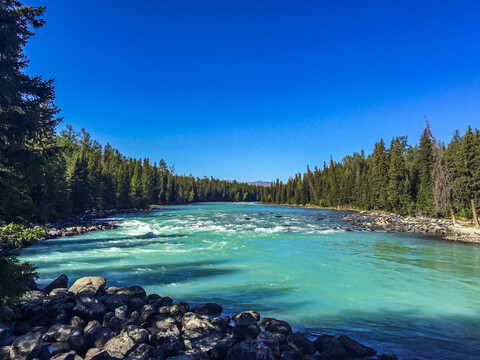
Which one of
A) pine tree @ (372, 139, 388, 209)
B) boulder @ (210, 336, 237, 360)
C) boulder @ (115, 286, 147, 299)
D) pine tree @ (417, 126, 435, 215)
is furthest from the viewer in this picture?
pine tree @ (372, 139, 388, 209)

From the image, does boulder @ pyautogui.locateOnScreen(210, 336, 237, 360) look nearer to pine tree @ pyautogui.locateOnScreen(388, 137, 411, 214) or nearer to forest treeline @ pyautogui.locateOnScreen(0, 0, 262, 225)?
forest treeline @ pyautogui.locateOnScreen(0, 0, 262, 225)

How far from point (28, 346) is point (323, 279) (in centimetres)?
1070

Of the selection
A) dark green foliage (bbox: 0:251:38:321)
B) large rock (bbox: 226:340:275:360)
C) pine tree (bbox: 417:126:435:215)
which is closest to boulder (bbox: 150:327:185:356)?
large rock (bbox: 226:340:275:360)

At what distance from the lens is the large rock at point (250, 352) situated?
208 inches

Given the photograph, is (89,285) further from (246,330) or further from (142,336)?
(246,330)

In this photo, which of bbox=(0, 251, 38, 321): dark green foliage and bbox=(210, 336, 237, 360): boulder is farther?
bbox=(210, 336, 237, 360): boulder

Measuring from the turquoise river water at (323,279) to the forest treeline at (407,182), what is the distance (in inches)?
505

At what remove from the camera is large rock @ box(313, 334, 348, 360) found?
5.93 metres

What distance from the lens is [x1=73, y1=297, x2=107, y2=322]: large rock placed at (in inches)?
287

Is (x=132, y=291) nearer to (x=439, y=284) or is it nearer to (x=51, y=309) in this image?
(x=51, y=309)

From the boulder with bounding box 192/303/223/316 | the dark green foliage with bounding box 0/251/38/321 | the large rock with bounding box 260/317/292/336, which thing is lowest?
the boulder with bounding box 192/303/223/316

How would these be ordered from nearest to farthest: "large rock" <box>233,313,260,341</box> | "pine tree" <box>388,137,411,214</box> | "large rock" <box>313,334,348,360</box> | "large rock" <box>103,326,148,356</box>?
"large rock" <box>103,326,148,356</box>, "large rock" <box>313,334,348,360</box>, "large rock" <box>233,313,260,341</box>, "pine tree" <box>388,137,411,214</box>

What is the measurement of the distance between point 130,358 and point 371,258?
50.5 ft

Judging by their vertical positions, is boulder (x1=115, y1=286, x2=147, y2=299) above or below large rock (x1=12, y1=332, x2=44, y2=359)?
below
